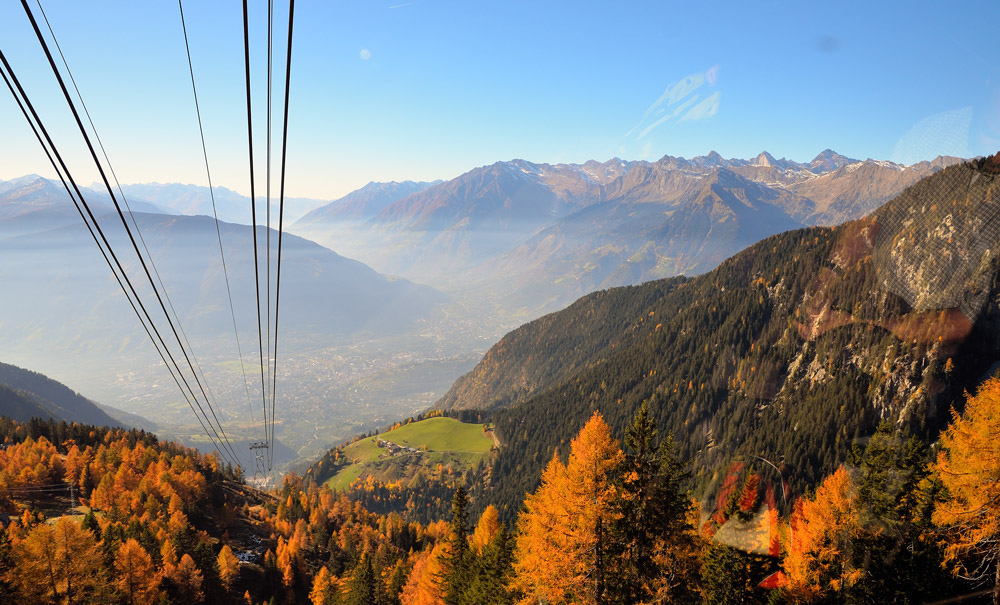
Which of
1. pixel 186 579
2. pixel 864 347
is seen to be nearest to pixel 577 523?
pixel 186 579

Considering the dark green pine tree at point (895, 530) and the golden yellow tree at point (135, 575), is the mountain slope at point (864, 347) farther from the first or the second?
the golden yellow tree at point (135, 575)

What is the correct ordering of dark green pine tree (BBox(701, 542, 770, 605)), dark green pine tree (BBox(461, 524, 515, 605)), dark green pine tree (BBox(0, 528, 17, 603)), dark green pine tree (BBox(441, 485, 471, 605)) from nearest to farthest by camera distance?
dark green pine tree (BBox(701, 542, 770, 605))
dark green pine tree (BBox(461, 524, 515, 605))
dark green pine tree (BBox(0, 528, 17, 603))
dark green pine tree (BBox(441, 485, 471, 605))

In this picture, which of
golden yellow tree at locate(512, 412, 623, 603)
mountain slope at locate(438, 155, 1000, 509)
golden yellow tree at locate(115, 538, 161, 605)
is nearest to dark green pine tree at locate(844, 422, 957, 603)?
golden yellow tree at locate(512, 412, 623, 603)

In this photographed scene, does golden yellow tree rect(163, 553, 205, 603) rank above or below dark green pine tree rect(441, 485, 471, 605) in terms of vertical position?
below

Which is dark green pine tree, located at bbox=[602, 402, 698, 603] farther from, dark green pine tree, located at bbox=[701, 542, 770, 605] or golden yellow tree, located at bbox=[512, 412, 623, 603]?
dark green pine tree, located at bbox=[701, 542, 770, 605]

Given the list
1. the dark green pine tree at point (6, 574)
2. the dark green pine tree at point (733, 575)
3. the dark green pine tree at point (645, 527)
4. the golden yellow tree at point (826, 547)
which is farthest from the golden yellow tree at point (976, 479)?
the dark green pine tree at point (6, 574)
